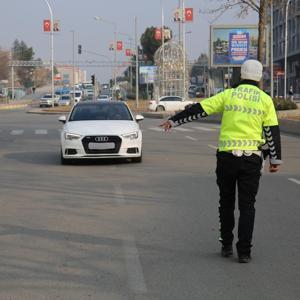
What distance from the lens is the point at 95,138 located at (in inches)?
540

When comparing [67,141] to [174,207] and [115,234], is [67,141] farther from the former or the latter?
[115,234]

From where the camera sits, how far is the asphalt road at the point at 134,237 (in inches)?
207

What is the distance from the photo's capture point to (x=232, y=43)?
135ft

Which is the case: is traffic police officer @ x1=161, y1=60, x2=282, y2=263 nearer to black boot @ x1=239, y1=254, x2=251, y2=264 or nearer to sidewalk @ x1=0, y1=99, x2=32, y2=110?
black boot @ x1=239, y1=254, x2=251, y2=264

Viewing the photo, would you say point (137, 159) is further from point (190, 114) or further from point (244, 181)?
point (244, 181)

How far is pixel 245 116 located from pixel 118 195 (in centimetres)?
443

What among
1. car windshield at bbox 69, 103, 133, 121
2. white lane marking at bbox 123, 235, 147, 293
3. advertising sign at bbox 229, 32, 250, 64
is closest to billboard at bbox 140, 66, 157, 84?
advertising sign at bbox 229, 32, 250, 64

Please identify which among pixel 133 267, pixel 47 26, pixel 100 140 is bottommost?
pixel 133 267

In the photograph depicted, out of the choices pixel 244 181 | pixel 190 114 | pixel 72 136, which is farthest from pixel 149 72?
pixel 244 181

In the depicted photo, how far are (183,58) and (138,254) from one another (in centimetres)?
5143

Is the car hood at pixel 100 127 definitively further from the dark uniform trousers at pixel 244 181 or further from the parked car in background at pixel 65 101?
the parked car in background at pixel 65 101

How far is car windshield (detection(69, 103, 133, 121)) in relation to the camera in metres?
15.1

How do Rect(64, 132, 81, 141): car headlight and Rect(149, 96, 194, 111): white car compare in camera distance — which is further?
Rect(149, 96, 194, 111): white car

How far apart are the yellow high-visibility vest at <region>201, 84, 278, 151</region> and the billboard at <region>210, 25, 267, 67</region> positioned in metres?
35.5
